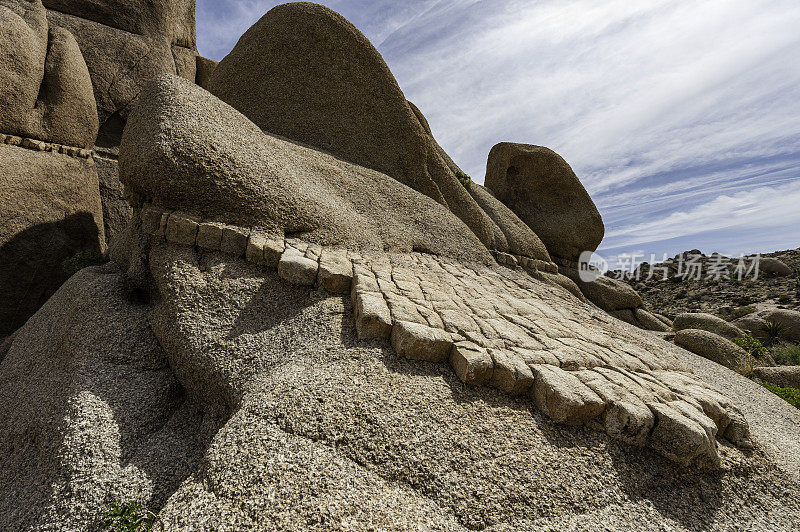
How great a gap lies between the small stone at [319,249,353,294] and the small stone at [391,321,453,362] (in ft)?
3.85

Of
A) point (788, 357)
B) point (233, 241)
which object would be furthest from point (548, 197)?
point (233, 241)

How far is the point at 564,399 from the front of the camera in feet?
13.1

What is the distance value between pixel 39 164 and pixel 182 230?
575cm

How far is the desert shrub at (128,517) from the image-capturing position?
311cm

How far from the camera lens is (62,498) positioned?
3312 millimetres

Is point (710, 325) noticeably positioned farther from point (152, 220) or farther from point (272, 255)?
point (152, 220)

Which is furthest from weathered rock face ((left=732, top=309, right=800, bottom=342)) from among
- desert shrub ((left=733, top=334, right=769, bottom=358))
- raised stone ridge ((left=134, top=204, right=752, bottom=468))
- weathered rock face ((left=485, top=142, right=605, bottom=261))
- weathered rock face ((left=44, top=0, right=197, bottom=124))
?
weathered rock face ((left=44, top=0, right=197, bottom=124))

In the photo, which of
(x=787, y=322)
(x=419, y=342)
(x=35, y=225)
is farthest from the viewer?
(x=787, y=322)

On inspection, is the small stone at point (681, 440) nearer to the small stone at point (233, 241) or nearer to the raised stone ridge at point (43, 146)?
the small stone at point (233, 241)

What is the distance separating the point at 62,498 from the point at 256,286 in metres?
2.70

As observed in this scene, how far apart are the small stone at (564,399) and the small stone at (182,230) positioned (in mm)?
4818

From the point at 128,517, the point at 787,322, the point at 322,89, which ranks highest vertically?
the point at 322,89

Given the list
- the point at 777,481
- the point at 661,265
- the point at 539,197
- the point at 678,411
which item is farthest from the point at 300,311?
the point at 661,265

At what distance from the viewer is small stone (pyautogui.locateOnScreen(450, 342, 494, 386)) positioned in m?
4.15
